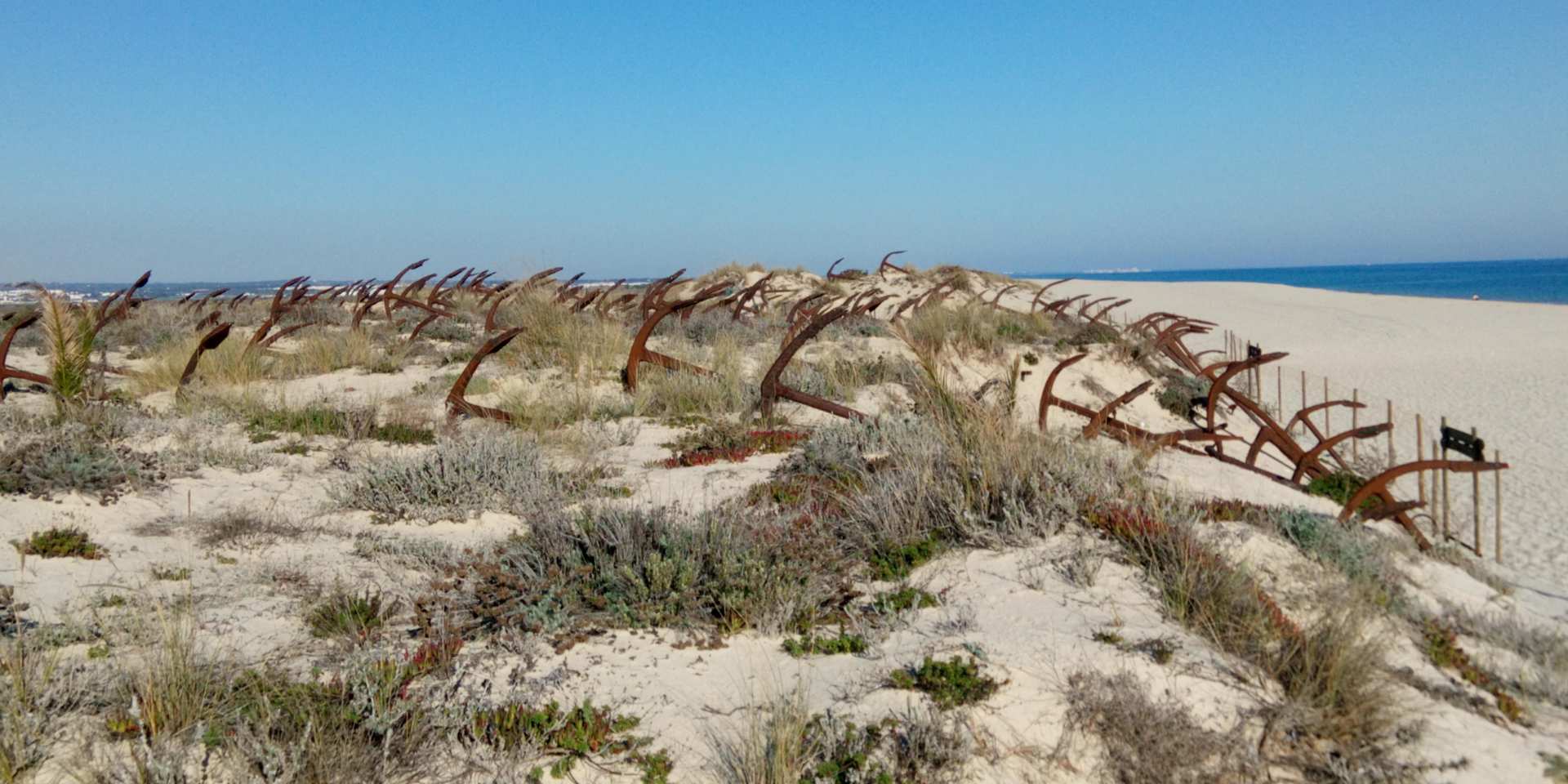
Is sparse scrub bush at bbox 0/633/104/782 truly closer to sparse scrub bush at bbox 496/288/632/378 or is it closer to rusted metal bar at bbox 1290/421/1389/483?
sparse scrub bush at bbox 496/288/632/378

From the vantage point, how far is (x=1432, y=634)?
10.3 ft

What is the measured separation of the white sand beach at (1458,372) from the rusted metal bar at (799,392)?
4.39m

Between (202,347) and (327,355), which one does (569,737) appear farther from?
(327,355)

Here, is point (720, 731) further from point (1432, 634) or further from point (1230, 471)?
point (1230, 471)

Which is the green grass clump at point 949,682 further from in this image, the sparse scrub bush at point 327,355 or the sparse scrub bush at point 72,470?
the sparse scrub bush at point 327,355

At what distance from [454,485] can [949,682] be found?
9.88 feet

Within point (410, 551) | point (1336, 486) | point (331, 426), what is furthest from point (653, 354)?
point (1336, 486)

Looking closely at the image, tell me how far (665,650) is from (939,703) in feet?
3.16

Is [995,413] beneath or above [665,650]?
above

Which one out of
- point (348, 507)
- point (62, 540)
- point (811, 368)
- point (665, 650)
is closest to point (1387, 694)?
point (665, 650)

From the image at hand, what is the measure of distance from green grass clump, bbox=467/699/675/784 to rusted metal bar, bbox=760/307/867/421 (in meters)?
3.20

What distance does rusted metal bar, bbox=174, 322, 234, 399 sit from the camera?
6531mm

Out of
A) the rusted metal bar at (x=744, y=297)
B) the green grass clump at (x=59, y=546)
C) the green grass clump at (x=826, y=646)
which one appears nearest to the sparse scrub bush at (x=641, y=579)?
the green grass clump at (x=826, y=646)

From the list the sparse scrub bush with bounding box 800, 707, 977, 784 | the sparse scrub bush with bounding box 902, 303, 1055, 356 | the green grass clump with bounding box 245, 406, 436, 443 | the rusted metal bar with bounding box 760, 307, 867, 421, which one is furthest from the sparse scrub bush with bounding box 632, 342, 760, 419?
the sparse scrub bush with bounding box 800, 707, 977, 784
